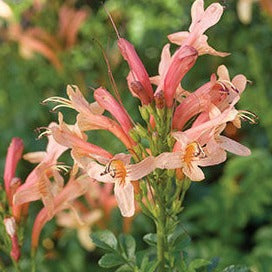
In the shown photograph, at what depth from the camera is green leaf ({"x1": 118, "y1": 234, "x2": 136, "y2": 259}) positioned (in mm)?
2176

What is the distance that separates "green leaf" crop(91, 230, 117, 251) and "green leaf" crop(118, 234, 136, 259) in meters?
0.05

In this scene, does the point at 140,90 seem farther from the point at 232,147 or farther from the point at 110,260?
the point at 110,260

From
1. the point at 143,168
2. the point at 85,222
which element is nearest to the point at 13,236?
the point at 143,168

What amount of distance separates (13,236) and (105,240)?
0.91ft

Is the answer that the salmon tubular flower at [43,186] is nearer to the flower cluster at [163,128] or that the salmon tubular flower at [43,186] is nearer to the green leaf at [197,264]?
the flower cluster at [163,128]

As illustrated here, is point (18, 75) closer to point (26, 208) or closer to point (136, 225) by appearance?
point (136, 225)

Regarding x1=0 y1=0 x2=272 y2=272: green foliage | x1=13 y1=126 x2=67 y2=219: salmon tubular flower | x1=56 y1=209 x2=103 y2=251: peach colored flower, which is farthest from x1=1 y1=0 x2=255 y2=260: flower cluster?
x1=56 y1=209 x2=103 y2=251: peach colored flower

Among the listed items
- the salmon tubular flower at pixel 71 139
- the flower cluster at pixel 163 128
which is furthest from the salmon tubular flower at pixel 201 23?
the salmon tubular flower at pixel 71 139

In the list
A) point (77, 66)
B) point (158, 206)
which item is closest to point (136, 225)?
point (77, 66)

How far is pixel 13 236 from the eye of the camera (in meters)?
2.25

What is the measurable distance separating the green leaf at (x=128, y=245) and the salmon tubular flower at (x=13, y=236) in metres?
0.29

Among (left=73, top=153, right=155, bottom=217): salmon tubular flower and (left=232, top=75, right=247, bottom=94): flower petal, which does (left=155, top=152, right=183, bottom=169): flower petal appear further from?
(left=232, top=75, right=247, bottom=94): flower petal

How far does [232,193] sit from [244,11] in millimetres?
1045

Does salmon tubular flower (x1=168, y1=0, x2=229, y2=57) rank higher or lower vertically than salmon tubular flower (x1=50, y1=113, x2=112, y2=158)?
higher
